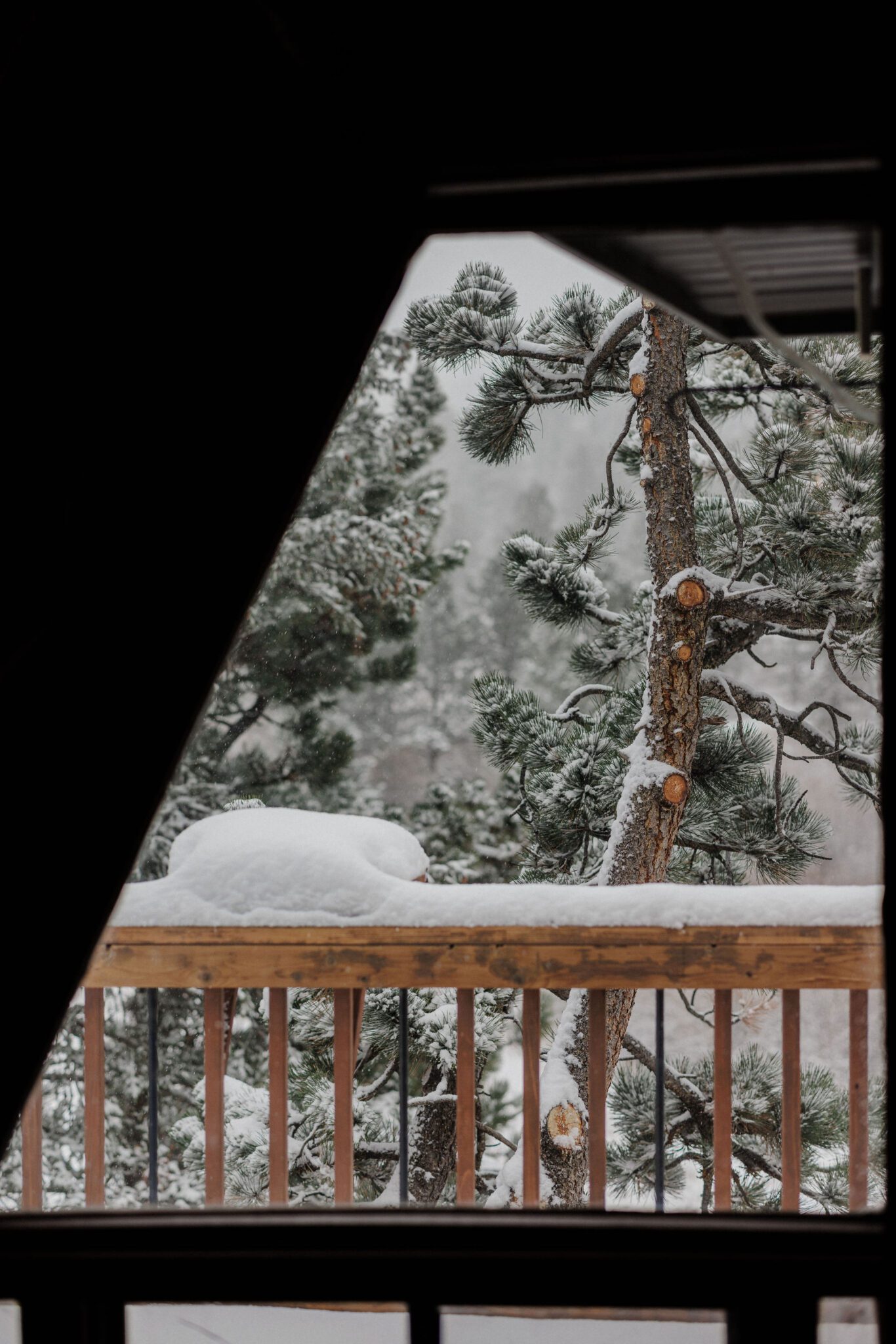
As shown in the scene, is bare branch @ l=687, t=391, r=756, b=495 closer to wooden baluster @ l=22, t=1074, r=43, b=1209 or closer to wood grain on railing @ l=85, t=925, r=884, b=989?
wood grain on railing @ l=85, t=925, r=884, b=989

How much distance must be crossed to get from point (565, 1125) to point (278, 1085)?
161cm

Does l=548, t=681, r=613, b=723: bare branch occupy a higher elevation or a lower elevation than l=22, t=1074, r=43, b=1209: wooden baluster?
higher

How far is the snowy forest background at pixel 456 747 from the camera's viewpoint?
4.56 metres

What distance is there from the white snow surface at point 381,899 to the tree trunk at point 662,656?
5.92 ft

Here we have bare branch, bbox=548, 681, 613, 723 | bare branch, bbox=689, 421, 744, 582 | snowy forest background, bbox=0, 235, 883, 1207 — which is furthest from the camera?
Result: snowy forest background, bbox=0, 235, 883, 1207

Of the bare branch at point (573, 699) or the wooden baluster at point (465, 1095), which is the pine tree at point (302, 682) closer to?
the bare branch at point (573, 699)

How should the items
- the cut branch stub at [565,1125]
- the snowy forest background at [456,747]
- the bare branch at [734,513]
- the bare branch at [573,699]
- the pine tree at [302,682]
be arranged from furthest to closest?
the pine tree at [302,682] → the snowy forest background at [456,747] → the bare branch at [573,699] → the bare branch at [734,513] → the cut branch stub at [565,1125]

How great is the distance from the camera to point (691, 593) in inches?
139

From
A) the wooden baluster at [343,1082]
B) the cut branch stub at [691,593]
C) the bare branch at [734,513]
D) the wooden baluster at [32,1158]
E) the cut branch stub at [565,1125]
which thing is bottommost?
the cut branch stub at [565,1125]

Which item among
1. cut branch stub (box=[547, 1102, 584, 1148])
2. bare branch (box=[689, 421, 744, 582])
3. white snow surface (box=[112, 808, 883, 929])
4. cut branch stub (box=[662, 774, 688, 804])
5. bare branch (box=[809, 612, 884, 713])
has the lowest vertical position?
cut branch stub (box=[547, 1102, 584, 1148])

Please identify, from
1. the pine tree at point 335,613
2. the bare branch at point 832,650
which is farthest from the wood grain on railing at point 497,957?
the pine tree at point 335,613

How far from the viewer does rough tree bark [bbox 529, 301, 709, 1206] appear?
3500mm

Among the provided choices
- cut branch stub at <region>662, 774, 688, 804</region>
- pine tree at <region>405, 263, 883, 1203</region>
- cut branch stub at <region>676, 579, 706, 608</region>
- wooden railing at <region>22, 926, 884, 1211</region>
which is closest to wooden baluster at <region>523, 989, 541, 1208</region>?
wooden railing at <region>22, 926, 884, 1211</region>

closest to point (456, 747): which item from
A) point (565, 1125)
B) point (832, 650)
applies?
point (832, 650)
